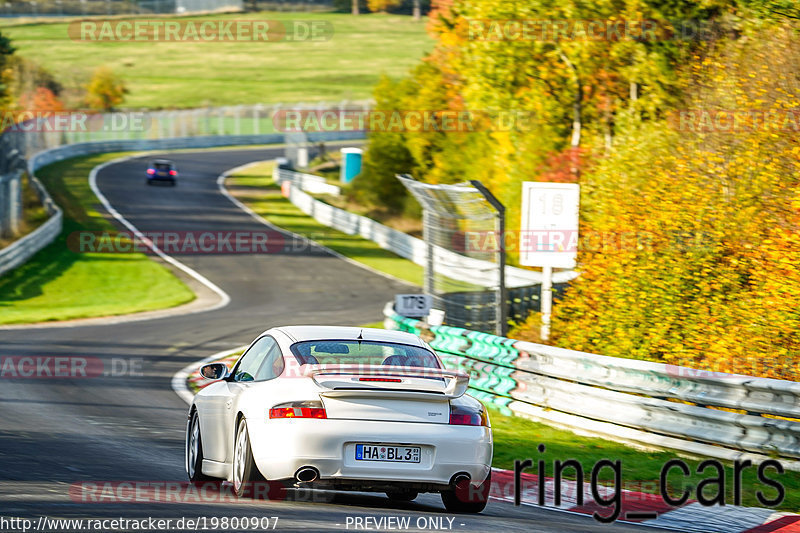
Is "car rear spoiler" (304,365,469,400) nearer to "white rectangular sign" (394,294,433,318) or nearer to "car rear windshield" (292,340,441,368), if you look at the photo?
"car rear windshield" (292,340,441,368)

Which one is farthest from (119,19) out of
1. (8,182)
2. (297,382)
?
(297,382)

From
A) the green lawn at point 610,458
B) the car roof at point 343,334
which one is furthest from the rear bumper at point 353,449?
the green lawn at point 610,458

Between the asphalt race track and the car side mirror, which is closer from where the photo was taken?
the asphalt race track

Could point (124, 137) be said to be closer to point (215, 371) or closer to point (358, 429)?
point (215, 371)

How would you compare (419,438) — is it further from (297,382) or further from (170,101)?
(170,101)

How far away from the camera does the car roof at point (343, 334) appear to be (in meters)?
8.66

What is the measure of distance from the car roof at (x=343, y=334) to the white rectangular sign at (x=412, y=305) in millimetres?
8522

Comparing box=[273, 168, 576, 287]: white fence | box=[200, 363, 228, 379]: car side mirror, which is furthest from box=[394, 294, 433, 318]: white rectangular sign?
box=[200, 363, 228, 379]: car side mirror

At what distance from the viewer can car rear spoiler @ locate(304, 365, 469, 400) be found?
7781mm

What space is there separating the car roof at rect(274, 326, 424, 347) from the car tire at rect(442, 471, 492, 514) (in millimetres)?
1262

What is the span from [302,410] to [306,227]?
40.9 m

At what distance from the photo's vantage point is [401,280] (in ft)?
121

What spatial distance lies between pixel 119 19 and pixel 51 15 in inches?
703

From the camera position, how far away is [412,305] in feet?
58.4
